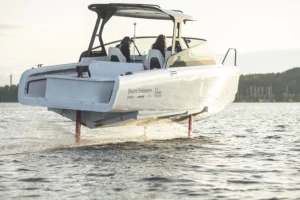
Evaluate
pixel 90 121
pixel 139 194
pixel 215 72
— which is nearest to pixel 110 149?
pixel 90 121

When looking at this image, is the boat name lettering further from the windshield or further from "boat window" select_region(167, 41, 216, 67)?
the windshield

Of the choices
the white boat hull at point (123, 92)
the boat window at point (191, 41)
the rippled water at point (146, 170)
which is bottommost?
the rippled water at point (146, 170)

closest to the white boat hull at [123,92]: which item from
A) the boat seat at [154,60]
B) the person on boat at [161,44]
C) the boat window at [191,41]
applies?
the boat seat at [154,60]

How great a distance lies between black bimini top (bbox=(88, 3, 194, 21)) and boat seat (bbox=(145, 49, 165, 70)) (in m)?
1.02

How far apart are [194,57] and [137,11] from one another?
2.34 metres

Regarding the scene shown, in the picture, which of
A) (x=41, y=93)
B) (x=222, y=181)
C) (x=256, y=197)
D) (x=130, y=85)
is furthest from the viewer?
(x=41, y=93)

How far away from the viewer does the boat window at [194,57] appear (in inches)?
638

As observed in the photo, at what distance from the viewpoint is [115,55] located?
56.4ft

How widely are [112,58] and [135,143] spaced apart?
2244 millimetres

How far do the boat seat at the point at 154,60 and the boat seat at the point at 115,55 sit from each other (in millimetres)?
916

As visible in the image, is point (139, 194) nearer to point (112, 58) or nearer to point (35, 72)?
point (35, 72)

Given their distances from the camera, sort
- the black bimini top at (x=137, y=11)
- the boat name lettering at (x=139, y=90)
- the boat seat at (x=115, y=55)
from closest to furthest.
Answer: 1. the boat name lettering at (x=139, y=90)
2. the black bimini top at (x=137, y=11)
3. the boat seat at (x=115, y=55)

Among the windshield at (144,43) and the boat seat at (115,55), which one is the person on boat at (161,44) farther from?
the boat seat at (115,55)

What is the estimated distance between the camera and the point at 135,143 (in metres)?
17.9
